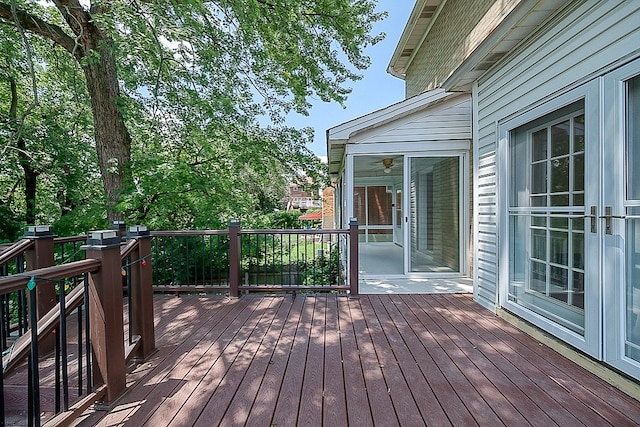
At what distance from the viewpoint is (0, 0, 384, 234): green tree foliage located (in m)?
5.04

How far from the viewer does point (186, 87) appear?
234 inches

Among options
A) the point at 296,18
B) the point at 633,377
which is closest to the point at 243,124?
the point at 296,18

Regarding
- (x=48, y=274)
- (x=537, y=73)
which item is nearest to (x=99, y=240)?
(x=48, y=274)

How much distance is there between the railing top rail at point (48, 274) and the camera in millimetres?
1358

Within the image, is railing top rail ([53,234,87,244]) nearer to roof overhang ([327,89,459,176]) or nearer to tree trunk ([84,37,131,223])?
tree trunk ([84,37,131,223])

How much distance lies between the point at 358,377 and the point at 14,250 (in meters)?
2.77

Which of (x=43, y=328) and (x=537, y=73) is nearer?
(x=43, y=328)

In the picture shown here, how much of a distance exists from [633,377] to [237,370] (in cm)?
260

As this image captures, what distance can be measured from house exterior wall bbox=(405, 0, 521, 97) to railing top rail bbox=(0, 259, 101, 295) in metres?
4.35

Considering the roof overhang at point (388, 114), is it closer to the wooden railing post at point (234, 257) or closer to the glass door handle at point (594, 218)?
the wooden railing post at point (234, 257)

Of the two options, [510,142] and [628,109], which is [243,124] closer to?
[510,142]

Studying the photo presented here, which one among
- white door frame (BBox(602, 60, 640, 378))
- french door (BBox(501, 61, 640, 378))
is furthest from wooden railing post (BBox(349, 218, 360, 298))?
white door frame (BBox(602, 60, 640, 378))

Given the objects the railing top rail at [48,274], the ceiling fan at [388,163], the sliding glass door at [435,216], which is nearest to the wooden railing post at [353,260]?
the sliding glass door at [435,216]

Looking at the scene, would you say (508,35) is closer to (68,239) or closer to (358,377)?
(358,377)
